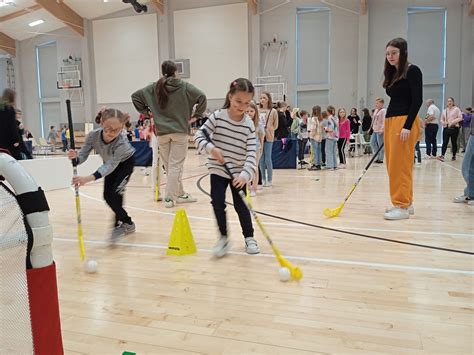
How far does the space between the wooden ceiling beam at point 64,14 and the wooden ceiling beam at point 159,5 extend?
382 cm

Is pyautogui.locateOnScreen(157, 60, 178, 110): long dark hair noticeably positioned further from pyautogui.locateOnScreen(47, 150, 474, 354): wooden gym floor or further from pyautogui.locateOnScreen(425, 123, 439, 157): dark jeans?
pyautogui.locateOnScreen(425, 123, 439, 157): dark jeans

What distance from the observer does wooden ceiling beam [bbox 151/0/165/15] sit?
55.0ft

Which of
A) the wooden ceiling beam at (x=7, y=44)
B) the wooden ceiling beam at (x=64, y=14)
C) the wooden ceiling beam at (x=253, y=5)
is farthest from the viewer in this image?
the wooden ceiling beam at (x=7, y=44)

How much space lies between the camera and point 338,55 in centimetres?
1541

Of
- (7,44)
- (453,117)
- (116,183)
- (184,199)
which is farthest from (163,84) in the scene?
(7,44)

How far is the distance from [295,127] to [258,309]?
28.6 feet

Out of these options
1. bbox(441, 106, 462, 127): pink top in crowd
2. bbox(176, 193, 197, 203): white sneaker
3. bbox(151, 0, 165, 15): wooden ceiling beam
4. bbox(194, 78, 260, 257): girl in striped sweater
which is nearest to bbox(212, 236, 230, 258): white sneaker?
bbox(194, 78, 260, 257): girl in striped sweater

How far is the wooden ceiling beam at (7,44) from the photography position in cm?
1927

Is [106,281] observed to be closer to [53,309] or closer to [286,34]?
[53,309]

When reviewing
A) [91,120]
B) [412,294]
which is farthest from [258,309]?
[91,120]

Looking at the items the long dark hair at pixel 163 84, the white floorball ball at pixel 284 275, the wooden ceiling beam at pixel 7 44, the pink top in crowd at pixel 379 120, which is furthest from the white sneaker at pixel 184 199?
the wooden ceiling beam at pixel 7 44

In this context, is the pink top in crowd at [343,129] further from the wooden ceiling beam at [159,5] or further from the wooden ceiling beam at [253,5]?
the wooden ceiling beam at [159,5]

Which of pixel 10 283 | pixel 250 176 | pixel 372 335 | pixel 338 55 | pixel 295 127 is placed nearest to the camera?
pixel 10 283

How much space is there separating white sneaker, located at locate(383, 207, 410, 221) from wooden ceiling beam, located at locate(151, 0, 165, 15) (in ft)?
51.6
